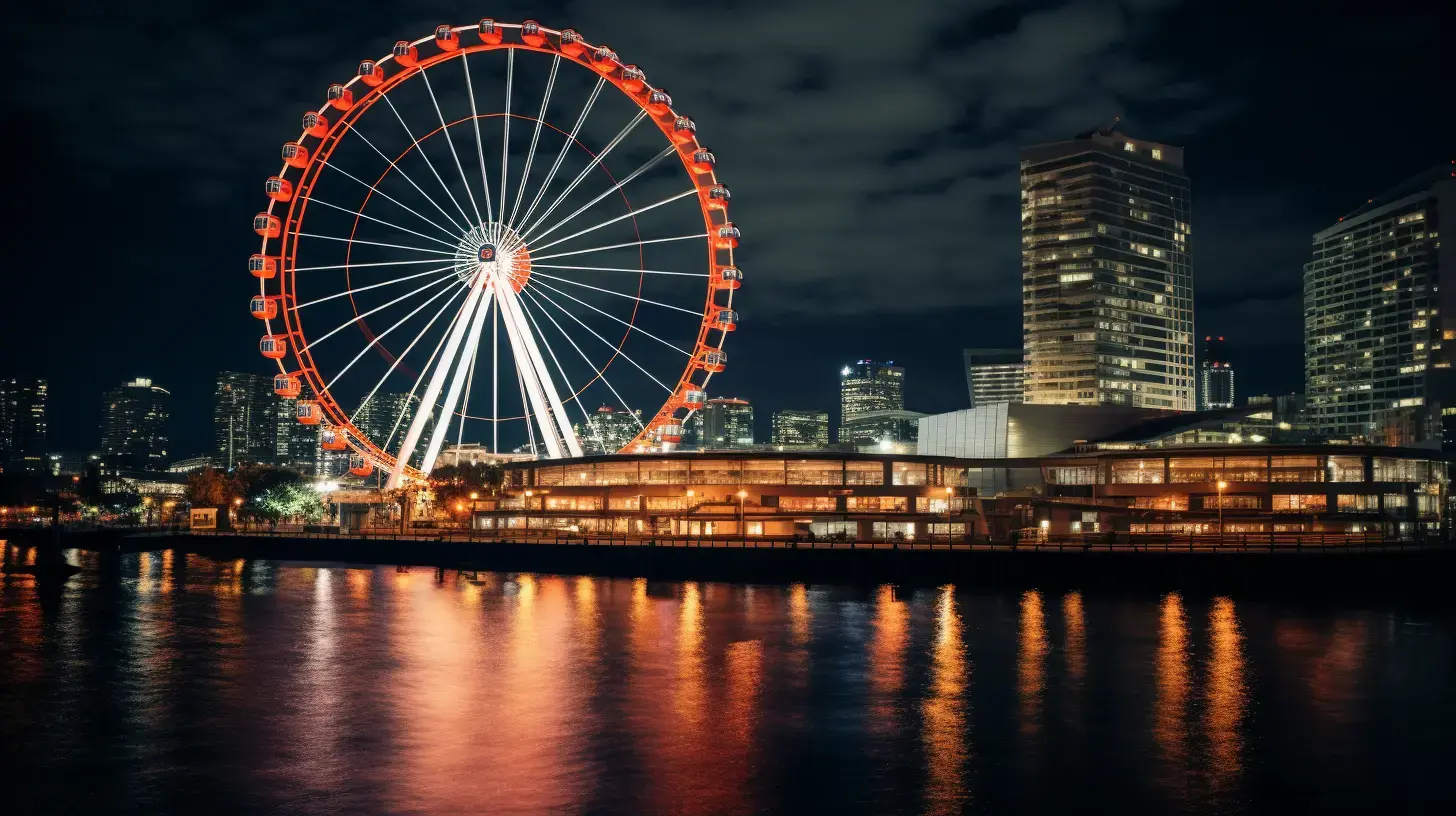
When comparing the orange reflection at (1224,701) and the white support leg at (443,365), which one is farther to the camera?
the white support leg at (443,365)

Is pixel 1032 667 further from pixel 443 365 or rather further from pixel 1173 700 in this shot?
pixel 443 365

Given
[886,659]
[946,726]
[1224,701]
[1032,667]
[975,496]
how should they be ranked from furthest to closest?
[975,496] < [886,659] < [1032,667] < [1224,701] < [946,726]

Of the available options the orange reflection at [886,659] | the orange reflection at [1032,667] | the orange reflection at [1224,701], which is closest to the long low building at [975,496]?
the orange reflection at [886,659]

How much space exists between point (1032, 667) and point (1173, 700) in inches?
264

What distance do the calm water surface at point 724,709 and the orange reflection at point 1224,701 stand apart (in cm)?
15

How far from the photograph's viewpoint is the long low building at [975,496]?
108125 millimetres

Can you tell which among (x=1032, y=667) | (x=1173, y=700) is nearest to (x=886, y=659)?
(x=1032, y=667)

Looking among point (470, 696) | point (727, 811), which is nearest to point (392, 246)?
point (470, 696)

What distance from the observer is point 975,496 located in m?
123

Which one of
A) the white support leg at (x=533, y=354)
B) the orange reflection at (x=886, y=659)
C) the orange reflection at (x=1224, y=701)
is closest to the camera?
the orange reflection at (x=1224, y=701)

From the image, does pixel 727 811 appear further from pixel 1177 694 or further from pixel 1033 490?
pixel 1033 490

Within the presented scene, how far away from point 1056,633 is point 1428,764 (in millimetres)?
23397

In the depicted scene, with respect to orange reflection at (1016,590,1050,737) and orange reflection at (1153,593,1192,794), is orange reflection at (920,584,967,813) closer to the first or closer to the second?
orange reflection at (1016,590,1050,737)

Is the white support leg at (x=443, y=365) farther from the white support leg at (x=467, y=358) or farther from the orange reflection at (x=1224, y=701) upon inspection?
the orange reflection at (x=1224, y=701)
